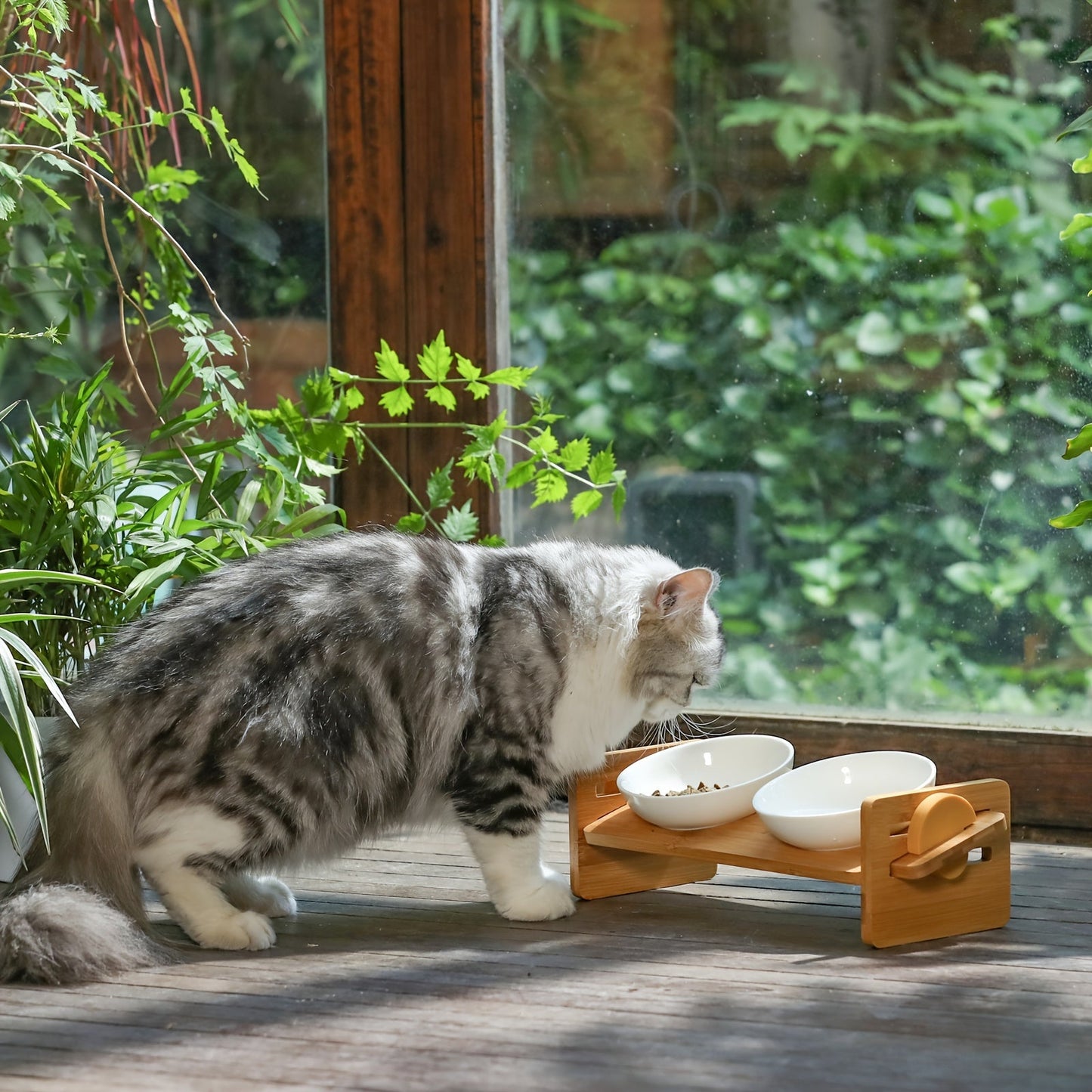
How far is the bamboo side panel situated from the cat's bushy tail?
111 cm

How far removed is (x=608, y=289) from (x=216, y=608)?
1414 millimetres

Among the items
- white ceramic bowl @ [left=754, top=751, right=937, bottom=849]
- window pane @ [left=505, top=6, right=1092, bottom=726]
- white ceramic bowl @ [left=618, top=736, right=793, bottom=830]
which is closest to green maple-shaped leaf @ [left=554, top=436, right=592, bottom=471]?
window pane @ [left=505, top=6, right=1092, bottom=726]

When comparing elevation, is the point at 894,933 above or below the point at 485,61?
below

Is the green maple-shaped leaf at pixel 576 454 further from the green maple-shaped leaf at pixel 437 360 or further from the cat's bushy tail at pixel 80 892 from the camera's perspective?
the cat's bushy tail at pixel 80 892

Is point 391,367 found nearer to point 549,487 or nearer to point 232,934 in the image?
point 549,487

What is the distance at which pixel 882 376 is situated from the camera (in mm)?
2979

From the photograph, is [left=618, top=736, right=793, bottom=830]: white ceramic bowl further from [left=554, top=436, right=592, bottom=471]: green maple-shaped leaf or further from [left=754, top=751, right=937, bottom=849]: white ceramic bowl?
[left=554, top=436, right=592, bottom=471]: green maple-shaped leaf

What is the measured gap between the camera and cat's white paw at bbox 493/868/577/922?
2254 mm

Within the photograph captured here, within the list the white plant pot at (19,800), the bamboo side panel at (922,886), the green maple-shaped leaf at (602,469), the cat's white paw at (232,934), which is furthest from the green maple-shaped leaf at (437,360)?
the bamboo side panel at (922,886)

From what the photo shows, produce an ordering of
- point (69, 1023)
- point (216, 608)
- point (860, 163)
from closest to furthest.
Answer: point (69, 1023) → point (216, 608) → point (860, 163)

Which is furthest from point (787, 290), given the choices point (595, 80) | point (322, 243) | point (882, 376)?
point (322, 243)

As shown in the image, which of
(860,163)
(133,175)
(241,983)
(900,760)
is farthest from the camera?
(133,175)

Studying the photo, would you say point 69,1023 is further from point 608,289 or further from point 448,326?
point 608,289

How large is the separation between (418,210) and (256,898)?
1656 mm
